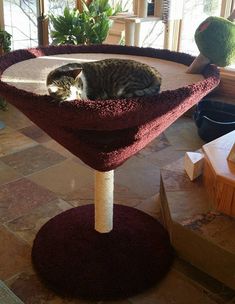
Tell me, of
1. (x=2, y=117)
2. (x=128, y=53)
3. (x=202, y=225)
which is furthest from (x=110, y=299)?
(x=2, y=117)

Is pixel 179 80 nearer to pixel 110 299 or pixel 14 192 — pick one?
pixel 110 299

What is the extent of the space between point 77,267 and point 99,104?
0.75m

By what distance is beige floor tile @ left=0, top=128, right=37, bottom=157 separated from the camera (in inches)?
103

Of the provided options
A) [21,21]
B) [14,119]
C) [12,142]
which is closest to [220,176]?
[12,142]

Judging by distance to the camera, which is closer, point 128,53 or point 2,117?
point 128,53

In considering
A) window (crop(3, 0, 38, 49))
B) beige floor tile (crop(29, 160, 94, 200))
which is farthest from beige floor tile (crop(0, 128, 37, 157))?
window (crop(3, 0, 38, 49))

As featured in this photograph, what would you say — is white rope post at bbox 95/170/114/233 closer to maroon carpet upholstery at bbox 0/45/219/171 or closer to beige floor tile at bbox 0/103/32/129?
maroon carpet upholstery at bbox 0/45/219/171

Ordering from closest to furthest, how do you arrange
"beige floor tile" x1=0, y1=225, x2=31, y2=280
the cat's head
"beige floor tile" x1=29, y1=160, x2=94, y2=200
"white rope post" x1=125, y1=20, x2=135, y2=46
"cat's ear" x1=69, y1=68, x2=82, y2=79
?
the cat's head
"cat's ear" x1=69, y1=68, x2=82, y2=79
"beige floor tile" x1=0, y1=225, x2=31, y2=280
"beige floor tile" x1=29, y1=160, x2=94, y2=200
"white rope post" x1=125, y1=20, x2=135, y2=46

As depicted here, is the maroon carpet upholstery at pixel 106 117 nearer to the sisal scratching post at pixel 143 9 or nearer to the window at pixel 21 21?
the sisal scratching post at pixel 143 9

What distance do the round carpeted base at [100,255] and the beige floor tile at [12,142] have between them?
3.09ft

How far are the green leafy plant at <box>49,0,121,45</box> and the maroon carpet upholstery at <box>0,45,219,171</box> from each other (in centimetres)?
154

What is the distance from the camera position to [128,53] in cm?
183

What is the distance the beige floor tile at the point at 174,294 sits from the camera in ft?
4.66

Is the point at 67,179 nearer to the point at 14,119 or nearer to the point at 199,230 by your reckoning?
the point at 199,230
